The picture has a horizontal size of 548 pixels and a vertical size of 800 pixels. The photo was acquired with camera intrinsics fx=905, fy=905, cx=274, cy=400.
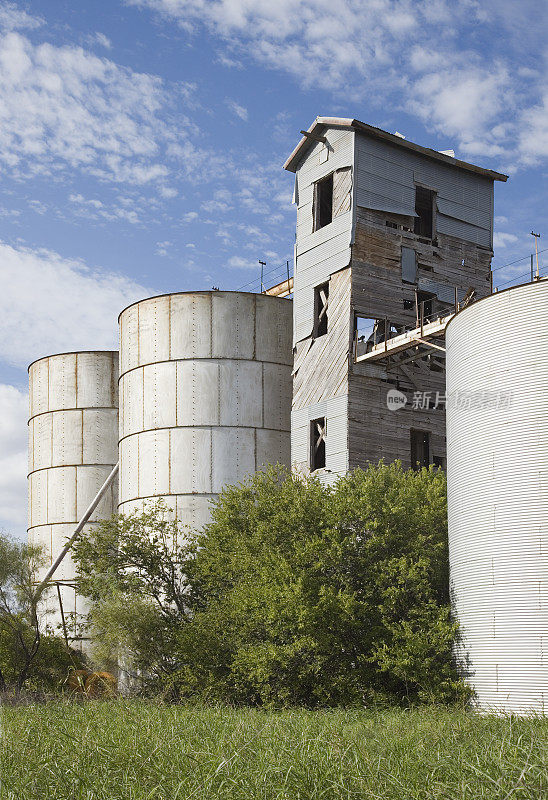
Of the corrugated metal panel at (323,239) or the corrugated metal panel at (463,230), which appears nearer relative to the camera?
the corrugated metal panel at (323,239)

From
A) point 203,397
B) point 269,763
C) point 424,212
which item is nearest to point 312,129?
point 424,212

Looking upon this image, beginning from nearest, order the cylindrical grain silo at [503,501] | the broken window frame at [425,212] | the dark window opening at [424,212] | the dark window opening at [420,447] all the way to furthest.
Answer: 1. the cylindrical grain silo at [503,501]
2. the dark window opening at [420,447]
3. the broken window frame at [425,212]
4. the dark window opening at [424,212]

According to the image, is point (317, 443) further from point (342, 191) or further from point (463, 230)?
point (463, 230)

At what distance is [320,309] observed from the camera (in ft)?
117

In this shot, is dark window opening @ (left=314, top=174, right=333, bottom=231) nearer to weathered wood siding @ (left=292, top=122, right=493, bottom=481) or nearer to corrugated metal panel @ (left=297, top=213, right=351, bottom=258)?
weathered wood siding @ (left=292, top=122, right=493, bottom=481)

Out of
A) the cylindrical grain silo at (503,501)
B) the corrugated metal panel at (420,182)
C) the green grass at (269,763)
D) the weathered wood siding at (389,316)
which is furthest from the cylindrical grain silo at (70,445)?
the green grass at (269,763)

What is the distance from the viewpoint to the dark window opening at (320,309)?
35156mm

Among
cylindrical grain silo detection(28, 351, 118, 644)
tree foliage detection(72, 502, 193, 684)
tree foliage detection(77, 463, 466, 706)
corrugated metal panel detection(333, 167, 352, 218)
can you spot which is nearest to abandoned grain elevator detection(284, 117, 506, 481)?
corrugated metal panel detection(333, 167, 352, 218)

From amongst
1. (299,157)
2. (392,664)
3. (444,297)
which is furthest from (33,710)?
(299,157)

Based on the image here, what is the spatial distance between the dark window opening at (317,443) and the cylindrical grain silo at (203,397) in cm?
267

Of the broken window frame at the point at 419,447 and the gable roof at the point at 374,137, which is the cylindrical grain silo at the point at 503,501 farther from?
the gable roof at the point at 374,137

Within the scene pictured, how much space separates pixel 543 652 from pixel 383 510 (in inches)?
243

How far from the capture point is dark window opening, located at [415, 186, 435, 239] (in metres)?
37.2

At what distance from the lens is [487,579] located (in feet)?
67.8
